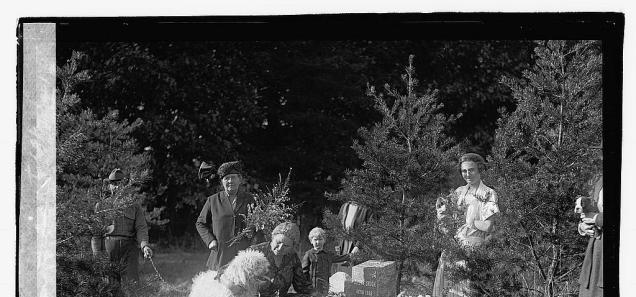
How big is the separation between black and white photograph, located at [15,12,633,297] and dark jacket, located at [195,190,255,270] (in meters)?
0.01

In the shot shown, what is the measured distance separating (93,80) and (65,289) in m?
1.13

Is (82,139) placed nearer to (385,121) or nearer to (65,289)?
(65,289)

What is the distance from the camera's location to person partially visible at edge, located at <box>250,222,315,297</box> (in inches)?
267

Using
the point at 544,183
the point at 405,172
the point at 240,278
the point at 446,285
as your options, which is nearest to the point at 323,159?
the point at 405,172

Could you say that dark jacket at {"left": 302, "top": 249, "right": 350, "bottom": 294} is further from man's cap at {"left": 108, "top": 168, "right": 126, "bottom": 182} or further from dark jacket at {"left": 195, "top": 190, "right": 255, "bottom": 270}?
man's cap at {"left": 108, "top": 168, "right": 126, "bottom": 182}

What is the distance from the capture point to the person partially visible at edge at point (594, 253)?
671 cm

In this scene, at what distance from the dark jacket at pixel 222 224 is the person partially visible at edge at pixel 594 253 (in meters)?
1.75

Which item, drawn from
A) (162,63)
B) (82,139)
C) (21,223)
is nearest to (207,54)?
(162,63)

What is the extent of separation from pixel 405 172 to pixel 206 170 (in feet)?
3.49

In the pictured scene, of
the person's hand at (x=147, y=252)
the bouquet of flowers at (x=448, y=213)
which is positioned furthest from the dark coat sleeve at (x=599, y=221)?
the person's hand at (x=147, y=252)

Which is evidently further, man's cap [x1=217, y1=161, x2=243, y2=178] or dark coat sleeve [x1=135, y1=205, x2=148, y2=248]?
dark coat sleeve [x1=135, y1=205, x2=148, y2=248]

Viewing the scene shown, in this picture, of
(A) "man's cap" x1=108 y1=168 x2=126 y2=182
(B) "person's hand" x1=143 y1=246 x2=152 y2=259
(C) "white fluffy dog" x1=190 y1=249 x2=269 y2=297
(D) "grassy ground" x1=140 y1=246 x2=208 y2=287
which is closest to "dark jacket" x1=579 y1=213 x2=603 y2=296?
(C) "white fluffy dog" x1=190 y1=249 x2=269 y2=297

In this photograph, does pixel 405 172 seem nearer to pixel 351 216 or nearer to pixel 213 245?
pixel 351 216

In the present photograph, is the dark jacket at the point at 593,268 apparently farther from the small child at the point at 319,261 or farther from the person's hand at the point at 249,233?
the person's hand at the point at 249,233
